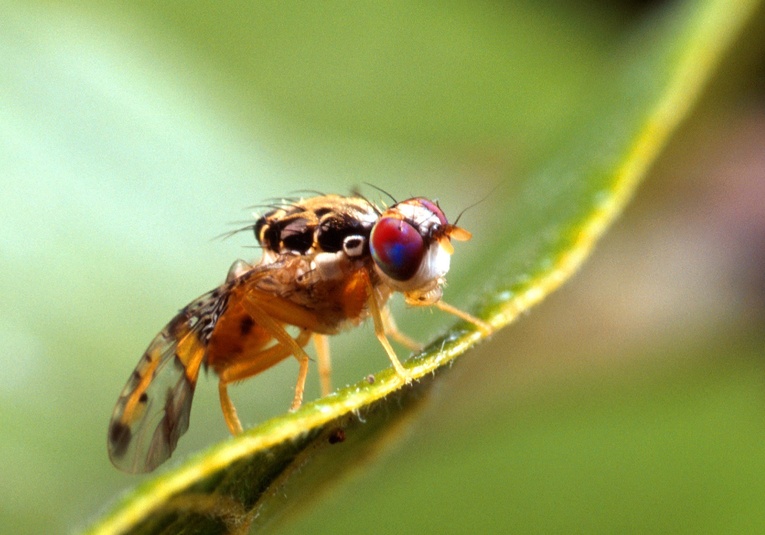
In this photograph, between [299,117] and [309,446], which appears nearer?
[309,446]

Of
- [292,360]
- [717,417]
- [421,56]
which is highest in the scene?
[421,56]

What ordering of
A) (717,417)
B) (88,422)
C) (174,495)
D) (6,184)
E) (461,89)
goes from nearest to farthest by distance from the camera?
(174,495)
(88,422)
(6,184)
(717,417)
(461,89)

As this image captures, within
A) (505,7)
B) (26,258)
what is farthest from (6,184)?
(505,7)

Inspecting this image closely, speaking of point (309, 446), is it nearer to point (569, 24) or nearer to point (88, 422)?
point (88, 422)

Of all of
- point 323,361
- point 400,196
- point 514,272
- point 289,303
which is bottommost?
point 514,272

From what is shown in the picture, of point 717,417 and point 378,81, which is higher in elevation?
point 378,81

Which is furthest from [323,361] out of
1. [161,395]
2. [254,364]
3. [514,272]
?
[514,272]

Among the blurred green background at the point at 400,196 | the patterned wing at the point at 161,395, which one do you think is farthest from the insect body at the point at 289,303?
the blurred green background at the point at 400,196

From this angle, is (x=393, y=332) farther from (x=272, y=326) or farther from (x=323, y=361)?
(x=272, y=326)
